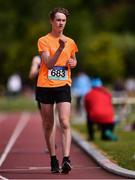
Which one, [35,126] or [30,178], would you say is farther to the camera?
[35,126]

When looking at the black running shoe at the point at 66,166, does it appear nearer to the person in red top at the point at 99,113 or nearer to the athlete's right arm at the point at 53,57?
the athlete's right arm at the point at 53,57

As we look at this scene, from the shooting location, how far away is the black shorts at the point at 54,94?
12.6 metres

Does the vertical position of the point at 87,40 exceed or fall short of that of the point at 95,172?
it falls short

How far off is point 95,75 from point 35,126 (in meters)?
8.61

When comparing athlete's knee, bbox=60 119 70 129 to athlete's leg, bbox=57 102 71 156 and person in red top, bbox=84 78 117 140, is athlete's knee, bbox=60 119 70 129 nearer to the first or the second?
athlete's leg, bbox=57 102 71 156

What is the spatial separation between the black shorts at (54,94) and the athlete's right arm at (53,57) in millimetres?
365

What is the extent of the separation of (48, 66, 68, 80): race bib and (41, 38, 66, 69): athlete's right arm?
4.5 inches

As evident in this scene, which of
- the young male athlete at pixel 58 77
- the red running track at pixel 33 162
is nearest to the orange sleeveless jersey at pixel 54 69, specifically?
the young male athlete at pixel 58 77

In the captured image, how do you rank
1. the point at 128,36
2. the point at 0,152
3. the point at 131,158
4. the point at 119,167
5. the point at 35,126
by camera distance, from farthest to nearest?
the point at 128,36 < the point at 35,126 < the point at 0,152 < the point at 131,158 < the point at 119,167

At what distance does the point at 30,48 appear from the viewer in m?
66.7

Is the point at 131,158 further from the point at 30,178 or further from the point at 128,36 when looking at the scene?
the point at 128,36

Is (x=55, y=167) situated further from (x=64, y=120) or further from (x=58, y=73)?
(x=58, y=73)

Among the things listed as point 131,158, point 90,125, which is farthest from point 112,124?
point 131,158

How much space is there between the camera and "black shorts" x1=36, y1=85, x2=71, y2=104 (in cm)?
1260
